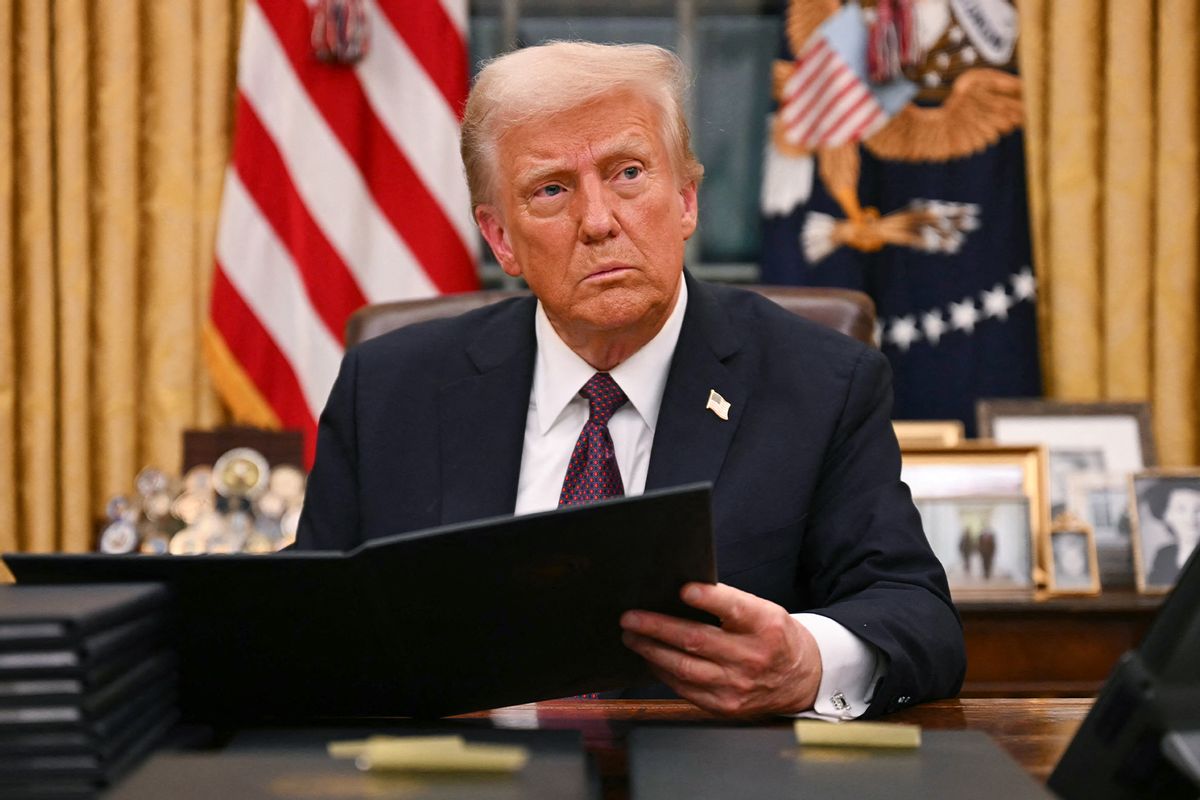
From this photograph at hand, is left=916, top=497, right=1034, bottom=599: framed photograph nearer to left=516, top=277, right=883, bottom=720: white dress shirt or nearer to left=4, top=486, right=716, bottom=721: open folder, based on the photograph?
left=516, top=277, right=883, bottom=720: white dress shirt

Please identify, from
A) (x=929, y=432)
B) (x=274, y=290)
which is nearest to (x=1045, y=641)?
(x=929, y=432)

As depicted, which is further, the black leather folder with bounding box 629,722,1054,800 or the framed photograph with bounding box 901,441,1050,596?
the framed photograph with bounding box 901,441,1050,596

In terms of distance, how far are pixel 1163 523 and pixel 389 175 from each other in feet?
6.49

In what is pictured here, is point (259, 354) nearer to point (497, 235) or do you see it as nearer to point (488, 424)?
point (497, 235)

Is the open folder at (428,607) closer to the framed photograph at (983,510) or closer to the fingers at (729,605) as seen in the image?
the fingers at (729,605)

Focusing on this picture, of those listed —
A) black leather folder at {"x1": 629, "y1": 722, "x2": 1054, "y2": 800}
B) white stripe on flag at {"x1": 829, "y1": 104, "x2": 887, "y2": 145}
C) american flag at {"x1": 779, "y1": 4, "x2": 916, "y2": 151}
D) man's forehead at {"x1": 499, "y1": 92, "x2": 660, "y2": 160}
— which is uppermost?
american flag at {"x1": 779, "y1": 4, "x2": 916, "y2": 151}

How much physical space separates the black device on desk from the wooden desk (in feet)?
5.69

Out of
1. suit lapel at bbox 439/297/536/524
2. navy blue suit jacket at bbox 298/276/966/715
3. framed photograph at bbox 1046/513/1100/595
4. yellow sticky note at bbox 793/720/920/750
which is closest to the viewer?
yellow sticky note at bbox 793/720/920/750

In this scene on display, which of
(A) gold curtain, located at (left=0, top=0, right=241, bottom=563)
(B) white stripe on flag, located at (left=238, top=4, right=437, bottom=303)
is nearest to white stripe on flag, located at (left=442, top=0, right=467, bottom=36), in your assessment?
(B) white stripe on flag, located at (left=238, top=4, right=437, bottom=303)

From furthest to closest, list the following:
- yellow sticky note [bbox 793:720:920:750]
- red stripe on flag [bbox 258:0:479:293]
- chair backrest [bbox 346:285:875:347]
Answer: red stripe on flag [bbox 258:0:479:293] → chair backrest [bbox 346:285:875:347] → yellow sticky note [bbox 793:720:920:750]

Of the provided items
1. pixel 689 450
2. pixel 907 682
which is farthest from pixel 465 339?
pixel 907 682

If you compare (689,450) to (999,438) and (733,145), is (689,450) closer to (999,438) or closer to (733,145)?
(999,438)

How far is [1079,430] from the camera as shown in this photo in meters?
3.03

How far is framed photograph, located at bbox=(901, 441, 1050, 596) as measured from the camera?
277cm
